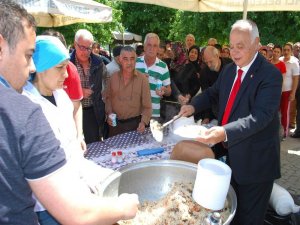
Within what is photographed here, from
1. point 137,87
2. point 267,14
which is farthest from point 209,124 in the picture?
point 267,14

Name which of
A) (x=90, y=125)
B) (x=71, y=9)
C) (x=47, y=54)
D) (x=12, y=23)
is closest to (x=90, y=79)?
(x=90, y=125)

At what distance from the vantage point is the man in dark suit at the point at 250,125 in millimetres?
1738

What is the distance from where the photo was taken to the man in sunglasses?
10.8 ft

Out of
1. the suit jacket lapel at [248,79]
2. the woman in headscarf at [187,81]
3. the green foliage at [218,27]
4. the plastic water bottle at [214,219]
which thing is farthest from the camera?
the green foliage at [218,27]

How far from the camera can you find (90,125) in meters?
3.36

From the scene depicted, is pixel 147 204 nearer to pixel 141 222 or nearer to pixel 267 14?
pixel 141 222

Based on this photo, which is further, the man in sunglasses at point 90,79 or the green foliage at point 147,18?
the green foliage at point 147,18

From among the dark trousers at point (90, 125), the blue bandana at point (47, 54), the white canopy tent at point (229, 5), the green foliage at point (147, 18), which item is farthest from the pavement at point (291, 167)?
the green foliage at point (147, 18)

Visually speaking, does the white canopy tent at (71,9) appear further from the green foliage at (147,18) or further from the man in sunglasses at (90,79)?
the green foliage at (147,18)

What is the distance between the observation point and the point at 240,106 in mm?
1897

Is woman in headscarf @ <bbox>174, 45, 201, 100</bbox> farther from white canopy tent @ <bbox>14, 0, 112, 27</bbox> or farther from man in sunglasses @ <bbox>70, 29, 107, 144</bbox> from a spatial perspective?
white canopy tent @ <bbox>14, 0, 112, 27</bbox>

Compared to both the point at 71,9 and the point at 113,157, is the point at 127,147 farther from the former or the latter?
the point at 71,9

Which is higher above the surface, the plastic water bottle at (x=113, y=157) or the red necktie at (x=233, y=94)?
the red necktie at (x=233, y=94)

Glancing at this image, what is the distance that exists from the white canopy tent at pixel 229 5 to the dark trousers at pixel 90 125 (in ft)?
5.11
